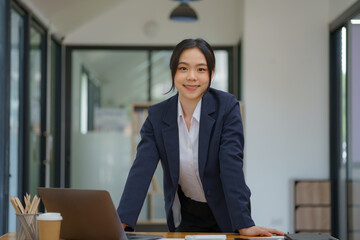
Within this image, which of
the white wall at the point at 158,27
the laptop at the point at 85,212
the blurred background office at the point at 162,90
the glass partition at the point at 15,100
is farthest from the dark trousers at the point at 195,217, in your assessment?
the white wall at the point at 158,27

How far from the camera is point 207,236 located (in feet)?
6.28

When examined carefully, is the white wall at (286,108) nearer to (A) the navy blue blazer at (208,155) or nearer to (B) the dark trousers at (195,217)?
(B) the dark trousers at (195,217)

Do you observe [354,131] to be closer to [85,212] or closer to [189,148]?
[189,148]

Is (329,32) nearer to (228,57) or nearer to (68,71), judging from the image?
(228,57)

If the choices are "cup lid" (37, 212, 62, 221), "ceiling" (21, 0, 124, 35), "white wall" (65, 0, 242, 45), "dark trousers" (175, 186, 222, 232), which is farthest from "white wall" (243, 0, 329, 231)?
"cup lid" (37, 212, 62, 221)

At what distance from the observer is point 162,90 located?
7.80 meters

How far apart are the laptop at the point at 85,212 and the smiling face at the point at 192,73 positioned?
549mm

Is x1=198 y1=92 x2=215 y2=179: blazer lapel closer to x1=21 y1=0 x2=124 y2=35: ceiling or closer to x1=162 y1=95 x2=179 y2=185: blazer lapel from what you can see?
x1=162 y1=95 x2=179 y2=185: blazer lapel

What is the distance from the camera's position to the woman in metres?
2.13

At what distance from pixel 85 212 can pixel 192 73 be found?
0.62m

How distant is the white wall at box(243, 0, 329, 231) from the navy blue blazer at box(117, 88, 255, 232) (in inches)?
162

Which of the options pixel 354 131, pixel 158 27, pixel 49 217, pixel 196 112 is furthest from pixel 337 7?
pixel 49 217

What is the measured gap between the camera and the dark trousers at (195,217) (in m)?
2.38

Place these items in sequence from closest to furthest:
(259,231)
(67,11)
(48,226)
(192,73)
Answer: (48,226)
(259,231)
(192,73)
(67,11)
